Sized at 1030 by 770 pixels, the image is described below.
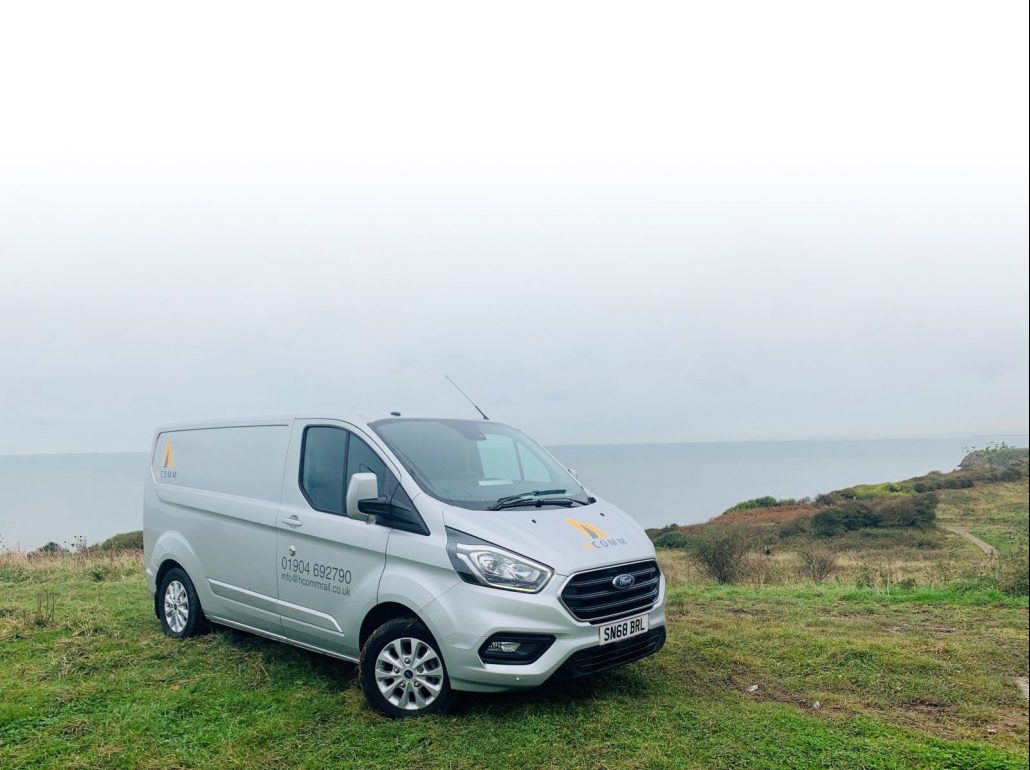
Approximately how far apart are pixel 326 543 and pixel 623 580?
2.24 metres

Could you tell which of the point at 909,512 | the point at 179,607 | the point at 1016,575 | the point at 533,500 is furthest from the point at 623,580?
the point at 909,512

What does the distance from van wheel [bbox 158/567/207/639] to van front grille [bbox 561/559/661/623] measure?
4091 millimetres

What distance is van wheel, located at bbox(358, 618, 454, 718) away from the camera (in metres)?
4.85

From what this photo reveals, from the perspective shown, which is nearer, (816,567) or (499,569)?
(499,569)

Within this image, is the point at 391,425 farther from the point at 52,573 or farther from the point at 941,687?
the point at 52,573

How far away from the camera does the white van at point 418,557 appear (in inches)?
185

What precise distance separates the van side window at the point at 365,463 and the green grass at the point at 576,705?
5.25ft

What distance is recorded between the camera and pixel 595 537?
5.14 metres

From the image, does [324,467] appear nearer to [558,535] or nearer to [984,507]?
[558,535]

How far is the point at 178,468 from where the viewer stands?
7.43 m

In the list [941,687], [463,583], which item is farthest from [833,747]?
[463,583]

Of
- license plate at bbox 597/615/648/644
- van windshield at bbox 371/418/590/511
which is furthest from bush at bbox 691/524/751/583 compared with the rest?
license plate at bbox 597/615/648/644

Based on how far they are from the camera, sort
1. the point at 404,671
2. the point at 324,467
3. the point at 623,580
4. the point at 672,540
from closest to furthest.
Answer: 1. the point at 404,671
2. the point at 623,580
3. the point at 324,467
4. the point at 672,540

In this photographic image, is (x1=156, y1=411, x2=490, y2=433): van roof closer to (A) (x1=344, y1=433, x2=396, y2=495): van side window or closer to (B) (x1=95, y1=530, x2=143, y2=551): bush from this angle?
(A) (x1=344, y1=433, x2=396, y2=495): van side window
